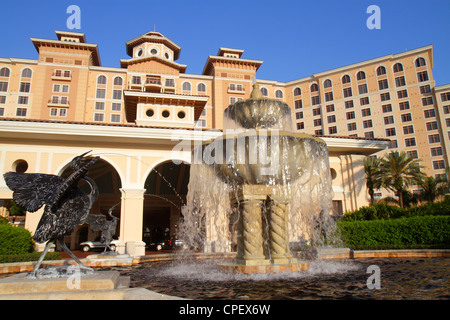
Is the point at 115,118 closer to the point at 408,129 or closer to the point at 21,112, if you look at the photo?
the point at 21,112

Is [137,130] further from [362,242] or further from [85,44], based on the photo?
[85,44]

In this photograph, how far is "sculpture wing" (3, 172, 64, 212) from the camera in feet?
15.5

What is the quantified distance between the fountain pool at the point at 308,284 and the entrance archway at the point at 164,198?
14.1 meters

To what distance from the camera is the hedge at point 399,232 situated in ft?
38.5

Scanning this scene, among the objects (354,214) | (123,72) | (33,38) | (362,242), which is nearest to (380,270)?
(362,242)

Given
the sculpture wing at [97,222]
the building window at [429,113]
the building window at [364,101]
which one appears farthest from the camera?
the building window at [364,101]

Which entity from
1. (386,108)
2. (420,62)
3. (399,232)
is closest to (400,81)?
(420,62)

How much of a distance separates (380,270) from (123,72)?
170 feet

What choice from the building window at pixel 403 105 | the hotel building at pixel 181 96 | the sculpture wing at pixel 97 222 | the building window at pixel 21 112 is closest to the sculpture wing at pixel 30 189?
the sculpture wing at pixel 97 222

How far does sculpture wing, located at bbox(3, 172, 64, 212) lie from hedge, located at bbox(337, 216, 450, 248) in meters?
10.8

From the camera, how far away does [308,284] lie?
554 cm

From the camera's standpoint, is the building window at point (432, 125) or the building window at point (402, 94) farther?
the building window at point (402, 94)

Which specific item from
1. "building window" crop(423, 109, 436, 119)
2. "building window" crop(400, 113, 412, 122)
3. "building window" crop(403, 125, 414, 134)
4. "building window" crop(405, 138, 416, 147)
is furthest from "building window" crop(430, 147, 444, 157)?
"building window" crop(400, 113, 412, 122)

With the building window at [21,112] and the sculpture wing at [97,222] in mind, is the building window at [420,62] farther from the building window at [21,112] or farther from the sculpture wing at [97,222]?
the building window at [21,112]
